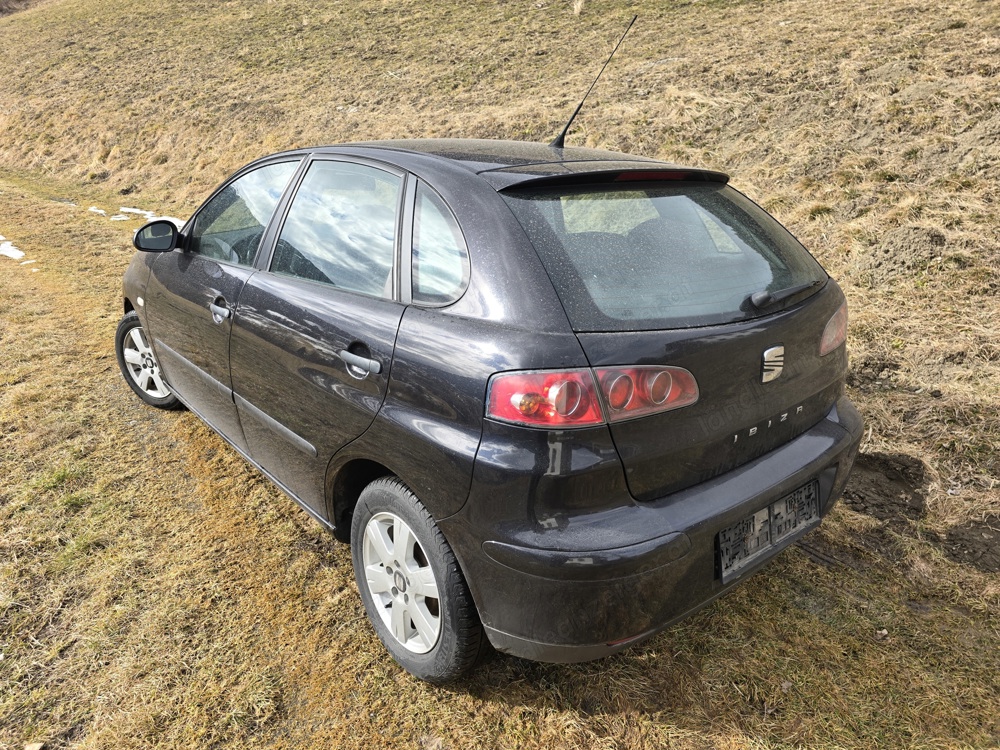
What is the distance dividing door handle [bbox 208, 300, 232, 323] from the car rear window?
1427mm

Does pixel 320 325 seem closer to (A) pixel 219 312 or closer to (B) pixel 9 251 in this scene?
(A) pixel 219 312

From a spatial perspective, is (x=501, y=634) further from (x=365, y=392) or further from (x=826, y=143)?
(x=826, y=143)

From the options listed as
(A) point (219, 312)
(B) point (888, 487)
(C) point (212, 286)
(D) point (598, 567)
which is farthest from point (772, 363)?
(C) point (212, 286)

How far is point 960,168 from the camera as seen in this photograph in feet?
18.1

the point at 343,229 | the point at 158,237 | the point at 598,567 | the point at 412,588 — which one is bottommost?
the point at 412,588

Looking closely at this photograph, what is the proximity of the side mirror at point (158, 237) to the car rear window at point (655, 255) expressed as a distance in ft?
6.68

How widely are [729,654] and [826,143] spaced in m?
5.85

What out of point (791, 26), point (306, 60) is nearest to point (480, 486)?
point (791, 26)

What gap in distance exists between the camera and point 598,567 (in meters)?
1.70

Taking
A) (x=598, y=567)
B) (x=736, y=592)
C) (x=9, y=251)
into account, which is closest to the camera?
(x=598, y=567)

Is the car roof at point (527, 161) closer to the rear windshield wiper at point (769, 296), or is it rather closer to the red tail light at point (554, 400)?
the rear windshield wiper at point (769, 296)

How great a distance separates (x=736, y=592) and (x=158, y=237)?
3.07 metres

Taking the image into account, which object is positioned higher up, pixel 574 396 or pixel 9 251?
pixel 574 396

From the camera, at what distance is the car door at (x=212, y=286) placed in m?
2.87
